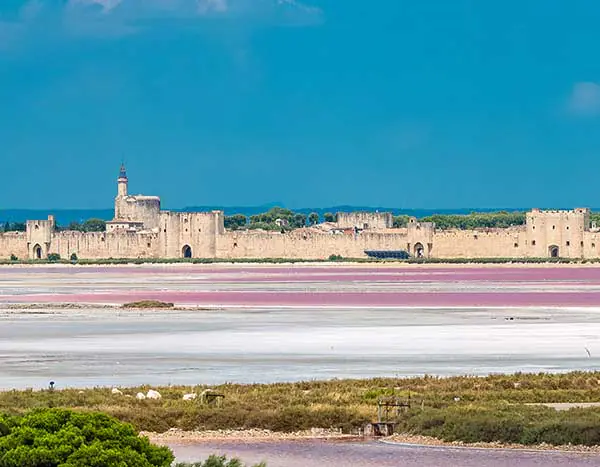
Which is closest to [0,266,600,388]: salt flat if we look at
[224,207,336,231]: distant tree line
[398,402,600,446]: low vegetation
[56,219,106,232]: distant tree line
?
[398,402,600,446]: low vegetation

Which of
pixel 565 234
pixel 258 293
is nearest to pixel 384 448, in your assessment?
pixel 258 293

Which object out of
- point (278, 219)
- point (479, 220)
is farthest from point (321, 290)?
point (479, 220)

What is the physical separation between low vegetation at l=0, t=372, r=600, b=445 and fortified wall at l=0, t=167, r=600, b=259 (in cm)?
6593

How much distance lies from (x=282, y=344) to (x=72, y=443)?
15.2m

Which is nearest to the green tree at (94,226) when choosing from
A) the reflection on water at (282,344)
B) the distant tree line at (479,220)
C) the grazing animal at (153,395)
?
the distant tree line at (479,220)

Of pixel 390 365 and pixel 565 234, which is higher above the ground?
pixel 565 234

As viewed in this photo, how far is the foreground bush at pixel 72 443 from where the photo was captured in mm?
10289

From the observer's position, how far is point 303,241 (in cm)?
8956

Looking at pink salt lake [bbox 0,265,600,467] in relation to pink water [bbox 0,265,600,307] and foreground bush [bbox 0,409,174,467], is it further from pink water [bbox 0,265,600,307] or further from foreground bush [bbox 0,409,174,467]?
foreground bush [bbox 0,409,174,467]

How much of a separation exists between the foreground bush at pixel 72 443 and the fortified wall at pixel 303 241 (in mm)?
73950

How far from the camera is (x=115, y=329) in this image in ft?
98.8

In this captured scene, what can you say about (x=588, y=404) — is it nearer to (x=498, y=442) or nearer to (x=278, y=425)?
(x=498, y=442)

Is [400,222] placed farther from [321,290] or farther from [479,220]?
[321,290]

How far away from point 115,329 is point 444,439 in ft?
52.7
